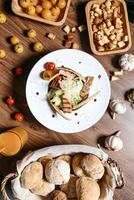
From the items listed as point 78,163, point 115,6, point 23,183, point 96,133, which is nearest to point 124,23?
point 115,6

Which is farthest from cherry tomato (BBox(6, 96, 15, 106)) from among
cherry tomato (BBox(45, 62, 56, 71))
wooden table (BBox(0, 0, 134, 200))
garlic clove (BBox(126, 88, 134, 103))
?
garlic clove (BBox(126, 88, 134, 103))

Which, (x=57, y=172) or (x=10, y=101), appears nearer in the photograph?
(x=57, y=172)

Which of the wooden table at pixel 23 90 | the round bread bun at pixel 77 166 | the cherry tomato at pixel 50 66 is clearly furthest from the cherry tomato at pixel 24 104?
the round bread bun at pixel 77 166

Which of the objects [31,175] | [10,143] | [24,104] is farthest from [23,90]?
[31,175]

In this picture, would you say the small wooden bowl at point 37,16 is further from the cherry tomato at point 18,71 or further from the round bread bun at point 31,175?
the round bread bun at point 31,175

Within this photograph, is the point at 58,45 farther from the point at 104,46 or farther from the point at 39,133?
the point at 39,133

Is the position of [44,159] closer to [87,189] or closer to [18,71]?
[87,189]
